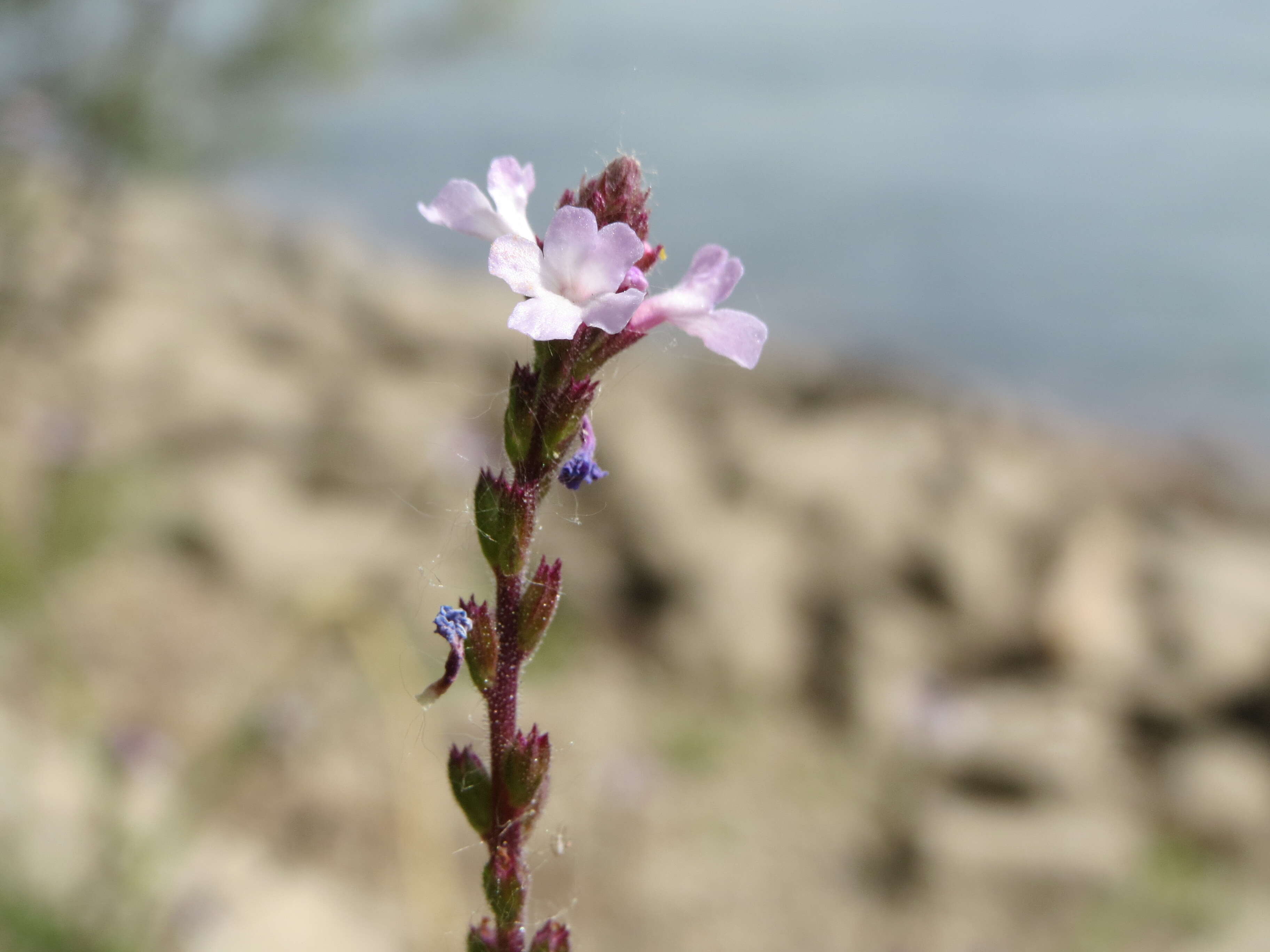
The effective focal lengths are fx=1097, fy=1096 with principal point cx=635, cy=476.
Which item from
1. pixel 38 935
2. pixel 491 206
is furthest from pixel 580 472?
pixel 38 935

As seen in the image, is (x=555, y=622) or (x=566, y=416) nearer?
(x=566, y=416)

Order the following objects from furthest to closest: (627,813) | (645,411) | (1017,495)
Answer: (645,411) < (1017,495) < (627,813)

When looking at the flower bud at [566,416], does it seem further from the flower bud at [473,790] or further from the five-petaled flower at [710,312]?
the flower bud at [473,790]

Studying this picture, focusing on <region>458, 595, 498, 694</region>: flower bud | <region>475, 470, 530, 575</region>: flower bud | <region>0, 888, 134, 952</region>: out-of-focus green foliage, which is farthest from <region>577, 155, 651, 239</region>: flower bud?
<region>0, 888, 134, 952</region>: out-of-focus green foliage

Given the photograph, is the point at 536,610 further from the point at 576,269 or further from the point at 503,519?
the point at 576,269

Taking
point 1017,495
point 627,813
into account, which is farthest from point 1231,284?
point 627,813

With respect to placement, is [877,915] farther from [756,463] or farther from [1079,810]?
[756,463]
